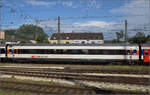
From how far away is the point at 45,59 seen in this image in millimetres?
20281

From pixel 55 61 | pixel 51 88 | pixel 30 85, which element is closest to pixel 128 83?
pixel 51 88

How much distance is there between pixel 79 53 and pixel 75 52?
579 millimetres

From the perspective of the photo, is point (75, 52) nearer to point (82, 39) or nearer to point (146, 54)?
point (146, 54)

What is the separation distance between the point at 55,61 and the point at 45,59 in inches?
58.3

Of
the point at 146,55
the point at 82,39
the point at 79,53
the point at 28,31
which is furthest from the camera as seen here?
the point at 82,39

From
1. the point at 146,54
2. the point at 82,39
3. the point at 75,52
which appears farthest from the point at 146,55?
the point at 82,39

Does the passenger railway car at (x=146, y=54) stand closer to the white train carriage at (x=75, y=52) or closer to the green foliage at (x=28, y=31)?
the white train carriage at (x=75, y=52)

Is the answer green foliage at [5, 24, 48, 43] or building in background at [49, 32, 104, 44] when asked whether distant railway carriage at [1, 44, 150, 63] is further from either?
building in background at [49, 32, 104, 44]

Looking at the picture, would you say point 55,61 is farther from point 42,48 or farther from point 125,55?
point 125,55

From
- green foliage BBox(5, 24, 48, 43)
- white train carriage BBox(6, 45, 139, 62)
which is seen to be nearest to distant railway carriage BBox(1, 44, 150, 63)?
white train carriage BBox(6, 45, 139, 62)

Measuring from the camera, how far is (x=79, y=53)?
19.5 m

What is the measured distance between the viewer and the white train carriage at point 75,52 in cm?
1853

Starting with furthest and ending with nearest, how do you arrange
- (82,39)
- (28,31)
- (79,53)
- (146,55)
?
(82,39) < (28,31) < (79,53) < (146,55)

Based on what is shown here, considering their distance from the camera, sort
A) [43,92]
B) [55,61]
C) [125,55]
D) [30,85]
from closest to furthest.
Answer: [43,92] → [30,85] → [125,55] → [55,61]
